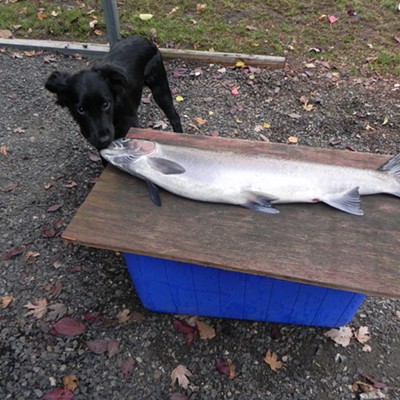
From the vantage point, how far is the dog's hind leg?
414cm

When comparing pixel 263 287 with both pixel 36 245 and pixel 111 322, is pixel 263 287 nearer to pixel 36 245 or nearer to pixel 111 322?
pixel 111 322

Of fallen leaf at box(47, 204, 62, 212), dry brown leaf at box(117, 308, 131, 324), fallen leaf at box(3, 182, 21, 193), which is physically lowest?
dry brown leaf at box(117, 308, 131, 324)

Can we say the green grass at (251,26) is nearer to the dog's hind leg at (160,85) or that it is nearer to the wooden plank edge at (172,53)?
the wooden plank edge at (172,53)

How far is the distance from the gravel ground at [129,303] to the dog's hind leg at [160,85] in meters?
0.47

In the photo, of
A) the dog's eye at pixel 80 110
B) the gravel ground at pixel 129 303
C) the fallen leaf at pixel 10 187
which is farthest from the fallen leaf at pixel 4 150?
the dog's eye at pixel 80 110

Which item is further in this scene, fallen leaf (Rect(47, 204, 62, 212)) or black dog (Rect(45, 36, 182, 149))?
fallen leaf (Rect(47, 204, 62, 212))

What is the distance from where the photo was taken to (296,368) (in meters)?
2.83

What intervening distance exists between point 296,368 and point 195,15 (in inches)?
230

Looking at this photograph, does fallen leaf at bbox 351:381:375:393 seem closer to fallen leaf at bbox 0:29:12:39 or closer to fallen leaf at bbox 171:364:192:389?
fallen leaf at bbox 171:364:192:389

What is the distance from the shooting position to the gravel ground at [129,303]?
2.76 m

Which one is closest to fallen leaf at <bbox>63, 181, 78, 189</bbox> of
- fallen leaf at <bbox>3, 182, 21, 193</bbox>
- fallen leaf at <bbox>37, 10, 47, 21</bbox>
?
fallen leaf at <bbox>3, 182, 21, 193</bbox>

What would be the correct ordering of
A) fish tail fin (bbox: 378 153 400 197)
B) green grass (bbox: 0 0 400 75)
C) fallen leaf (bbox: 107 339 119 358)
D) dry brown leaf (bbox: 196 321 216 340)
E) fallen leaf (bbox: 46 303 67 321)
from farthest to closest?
green grass (bbox: 0 0 400 75), fallen leaf (bbox: 46 303 67 321), dry brown leaf (bbox: 196 321 216 340), fallen leaf (bbox: 107 339 119 358), fish tail fin (bbox: 378 153 400 197)

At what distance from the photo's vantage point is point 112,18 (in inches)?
210

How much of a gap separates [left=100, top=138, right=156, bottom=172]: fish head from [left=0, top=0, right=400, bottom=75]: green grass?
384cm
